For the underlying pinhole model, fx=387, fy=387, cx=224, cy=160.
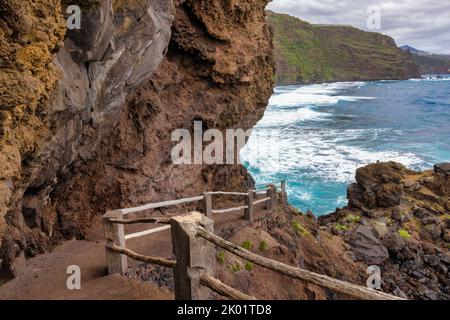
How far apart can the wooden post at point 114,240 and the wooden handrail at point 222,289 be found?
2365mm

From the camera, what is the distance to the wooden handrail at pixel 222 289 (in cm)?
395

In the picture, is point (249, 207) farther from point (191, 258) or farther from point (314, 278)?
point (314, 278)

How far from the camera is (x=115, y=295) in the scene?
5.54 m

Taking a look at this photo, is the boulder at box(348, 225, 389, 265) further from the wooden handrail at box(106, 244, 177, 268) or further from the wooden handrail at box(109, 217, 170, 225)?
the wooden handrail at box(109, 217, 170, 225)

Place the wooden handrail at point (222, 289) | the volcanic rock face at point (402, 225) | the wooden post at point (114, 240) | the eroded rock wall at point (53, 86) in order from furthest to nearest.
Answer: the volcanic rock face at point (402, 225) → the wooden post at point (114, 240) → the eroded rock wall at point (53, 86) → the wooden handrail at point (222, 289)

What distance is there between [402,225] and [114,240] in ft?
58.8

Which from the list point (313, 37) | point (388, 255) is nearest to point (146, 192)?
point (388, 255)

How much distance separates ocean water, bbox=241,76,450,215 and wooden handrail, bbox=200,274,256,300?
2382 centimetres

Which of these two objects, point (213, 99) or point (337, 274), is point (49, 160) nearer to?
point (213, 99)

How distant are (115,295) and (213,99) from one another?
31.1 ft

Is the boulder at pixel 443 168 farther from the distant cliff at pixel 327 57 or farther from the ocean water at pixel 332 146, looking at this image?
the distant cliff at pixel 327 57

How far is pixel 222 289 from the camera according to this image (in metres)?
4.01

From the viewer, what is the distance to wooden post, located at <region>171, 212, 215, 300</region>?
13.7 ft

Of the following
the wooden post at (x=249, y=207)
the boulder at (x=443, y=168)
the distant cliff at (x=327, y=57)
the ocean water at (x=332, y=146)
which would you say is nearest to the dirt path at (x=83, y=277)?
the wooden post at (x=249, y=207)
